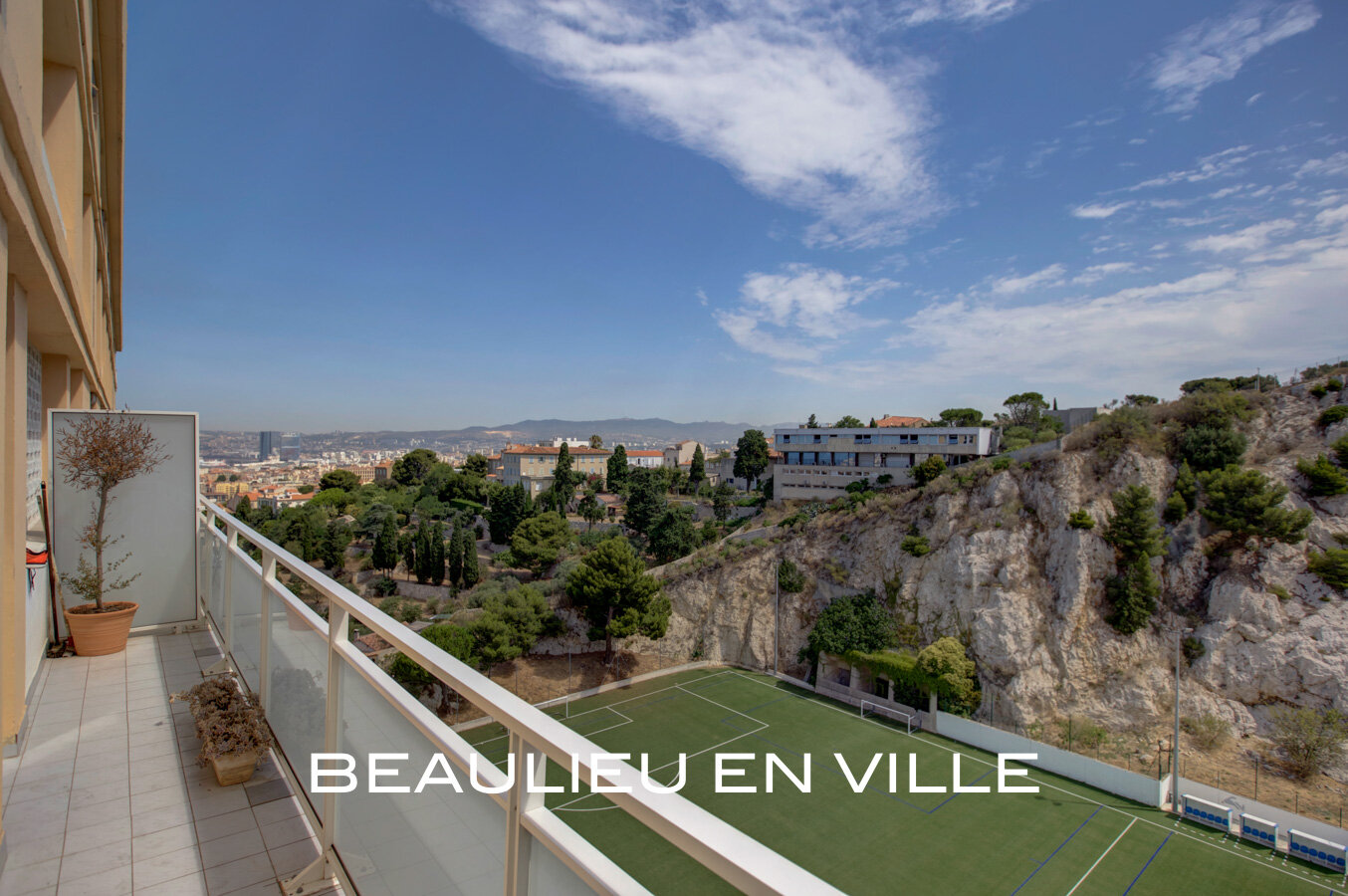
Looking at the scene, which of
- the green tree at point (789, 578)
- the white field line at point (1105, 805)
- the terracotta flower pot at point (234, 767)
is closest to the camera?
the terracotta flower pot at point (234, 767)

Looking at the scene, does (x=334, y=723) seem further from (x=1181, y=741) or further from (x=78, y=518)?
(x=1181, y=741)

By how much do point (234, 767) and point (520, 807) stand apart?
2.70 metres

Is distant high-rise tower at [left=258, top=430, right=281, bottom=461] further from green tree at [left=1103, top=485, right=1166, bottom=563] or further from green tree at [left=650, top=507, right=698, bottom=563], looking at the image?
green tree at [left=1103, top=485, right=1166, bottom=563]

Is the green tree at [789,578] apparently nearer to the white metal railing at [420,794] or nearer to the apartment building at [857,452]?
the apartment building at [857,452]

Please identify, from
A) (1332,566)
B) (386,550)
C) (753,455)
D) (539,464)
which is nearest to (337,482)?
(539,464)

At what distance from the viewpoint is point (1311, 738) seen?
728 inches

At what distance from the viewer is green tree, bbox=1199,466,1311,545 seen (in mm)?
22188

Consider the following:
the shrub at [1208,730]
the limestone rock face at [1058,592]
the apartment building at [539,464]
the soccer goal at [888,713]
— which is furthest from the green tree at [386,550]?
the shrub at [1208,730]

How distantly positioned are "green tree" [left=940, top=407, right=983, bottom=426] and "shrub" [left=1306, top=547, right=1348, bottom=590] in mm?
20959

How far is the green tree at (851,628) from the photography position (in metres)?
25.5

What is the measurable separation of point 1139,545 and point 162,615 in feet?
92.9

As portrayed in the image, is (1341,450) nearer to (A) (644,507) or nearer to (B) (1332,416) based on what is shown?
(B) (1332,416)

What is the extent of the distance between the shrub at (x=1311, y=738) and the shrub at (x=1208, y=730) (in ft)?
4.22

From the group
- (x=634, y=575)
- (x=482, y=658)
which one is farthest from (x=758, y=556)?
(x=482, y=658)
